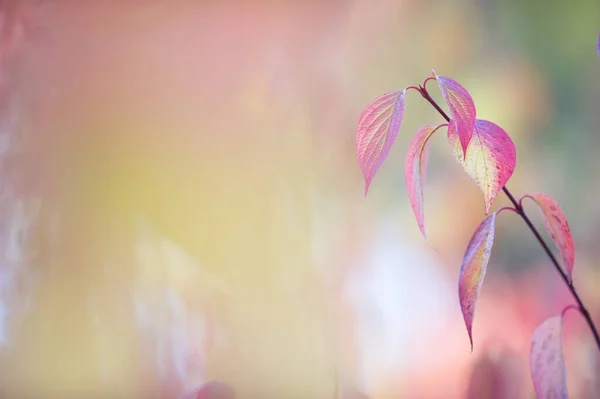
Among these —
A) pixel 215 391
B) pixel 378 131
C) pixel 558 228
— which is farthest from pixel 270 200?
pixel 558 228

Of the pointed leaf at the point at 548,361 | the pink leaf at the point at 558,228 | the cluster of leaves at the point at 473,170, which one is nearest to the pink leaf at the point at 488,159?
the cluster of leaves at the point at 473,170

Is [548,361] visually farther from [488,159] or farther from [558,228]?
[488,159]

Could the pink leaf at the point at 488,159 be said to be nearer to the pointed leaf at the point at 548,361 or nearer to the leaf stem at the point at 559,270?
the leaf stem at the point at 559,270

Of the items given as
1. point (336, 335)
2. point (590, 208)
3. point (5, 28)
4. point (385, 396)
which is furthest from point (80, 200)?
point (590, 208)

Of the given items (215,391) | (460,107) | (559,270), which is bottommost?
(215,391)

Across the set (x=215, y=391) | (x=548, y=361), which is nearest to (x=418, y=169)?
(x=548, y=361)

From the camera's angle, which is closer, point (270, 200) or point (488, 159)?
point (488, 159)

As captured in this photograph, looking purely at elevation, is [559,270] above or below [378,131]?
below
